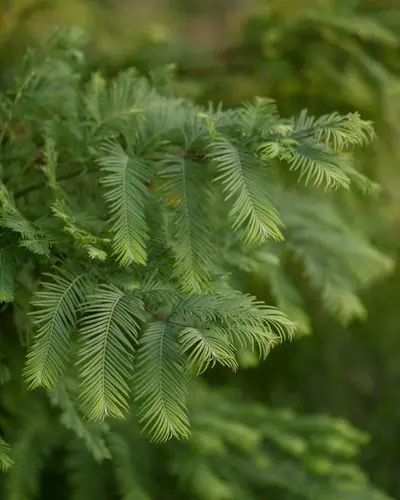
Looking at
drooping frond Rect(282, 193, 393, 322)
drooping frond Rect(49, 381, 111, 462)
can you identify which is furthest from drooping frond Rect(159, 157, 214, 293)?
drooping frond Rect(282, 193, 393, 322)

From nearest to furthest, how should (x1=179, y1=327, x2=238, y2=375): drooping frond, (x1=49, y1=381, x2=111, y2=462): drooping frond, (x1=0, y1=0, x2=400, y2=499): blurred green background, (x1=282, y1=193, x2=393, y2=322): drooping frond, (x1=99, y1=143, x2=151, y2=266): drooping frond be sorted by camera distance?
(x1=179, y1=327, x2=238, y2=375): drooping frond
(x1=99, y1=143, x2=151, y2=266): drooping frond
(x1=49, y1=381, x2=111, y2=462): drooping frond
(x1=282, y1=193, x2=393, y2=322): drooping frond
(x1=0, y1=0, x2=400, y2=499): blurred green background

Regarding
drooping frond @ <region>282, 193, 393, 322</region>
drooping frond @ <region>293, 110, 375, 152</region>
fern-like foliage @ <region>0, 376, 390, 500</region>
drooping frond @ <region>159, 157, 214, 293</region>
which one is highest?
drooping frond @ <region>293, 110, 375, 152</region>

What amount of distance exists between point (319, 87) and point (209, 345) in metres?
1.47

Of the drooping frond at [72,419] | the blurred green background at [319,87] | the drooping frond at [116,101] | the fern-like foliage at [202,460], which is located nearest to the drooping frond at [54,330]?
the drooping frond at [72,419]

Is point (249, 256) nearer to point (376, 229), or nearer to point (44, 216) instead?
point (44, 216)

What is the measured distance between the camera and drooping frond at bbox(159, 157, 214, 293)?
118 cm

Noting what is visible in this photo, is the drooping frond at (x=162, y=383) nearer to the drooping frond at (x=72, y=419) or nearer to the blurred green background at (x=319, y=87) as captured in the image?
the drooping frond at (x=72, y=419)

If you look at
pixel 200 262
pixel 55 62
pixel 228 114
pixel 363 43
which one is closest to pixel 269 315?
pixel 200 262

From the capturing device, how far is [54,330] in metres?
1.12

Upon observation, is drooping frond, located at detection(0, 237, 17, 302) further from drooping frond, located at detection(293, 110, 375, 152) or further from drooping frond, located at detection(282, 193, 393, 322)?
drooping frond, located at detection(282, 193, 393, 322)

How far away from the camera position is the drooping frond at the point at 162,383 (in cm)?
106

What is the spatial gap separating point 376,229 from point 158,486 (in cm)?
119

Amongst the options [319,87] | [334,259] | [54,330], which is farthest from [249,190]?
[319,87]

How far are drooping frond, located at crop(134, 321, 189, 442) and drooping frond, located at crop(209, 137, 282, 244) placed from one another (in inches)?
8.4
